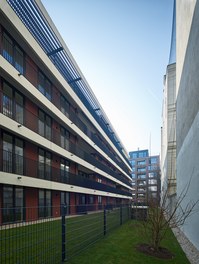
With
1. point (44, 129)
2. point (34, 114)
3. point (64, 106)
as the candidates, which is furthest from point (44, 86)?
point (64, 106)

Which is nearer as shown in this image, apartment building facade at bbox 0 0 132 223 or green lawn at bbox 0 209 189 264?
green lawn at bbox 0 209 189 264

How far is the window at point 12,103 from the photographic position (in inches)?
503

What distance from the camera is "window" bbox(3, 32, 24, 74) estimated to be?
1291 cm

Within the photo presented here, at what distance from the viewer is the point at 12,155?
13.0 m

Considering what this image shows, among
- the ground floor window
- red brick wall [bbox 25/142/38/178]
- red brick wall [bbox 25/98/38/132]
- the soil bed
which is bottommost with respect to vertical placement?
the ground floor window

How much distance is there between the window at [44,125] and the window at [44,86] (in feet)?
5.51

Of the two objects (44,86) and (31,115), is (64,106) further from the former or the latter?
(31,115)

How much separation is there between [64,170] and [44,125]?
5424 millimetres

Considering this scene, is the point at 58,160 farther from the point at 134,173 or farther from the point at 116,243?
the point at 134,173

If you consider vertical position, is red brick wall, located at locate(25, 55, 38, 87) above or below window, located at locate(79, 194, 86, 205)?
above

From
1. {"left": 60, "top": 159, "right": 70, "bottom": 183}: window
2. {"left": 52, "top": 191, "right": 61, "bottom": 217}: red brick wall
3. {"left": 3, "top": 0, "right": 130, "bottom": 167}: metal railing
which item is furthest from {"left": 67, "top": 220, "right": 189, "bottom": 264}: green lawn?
{"left": 3, "top": 0, "right": 130, "bottom": 167}: metal railing

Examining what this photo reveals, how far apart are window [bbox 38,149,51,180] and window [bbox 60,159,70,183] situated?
7.57 feet

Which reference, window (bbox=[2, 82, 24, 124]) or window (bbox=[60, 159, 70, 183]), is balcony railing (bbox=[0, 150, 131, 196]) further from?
window (bbox=[2, 82, 24, 124])

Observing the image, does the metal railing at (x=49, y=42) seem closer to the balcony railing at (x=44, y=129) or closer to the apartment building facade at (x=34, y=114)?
the apartment building facade at (x=34, y=114)
